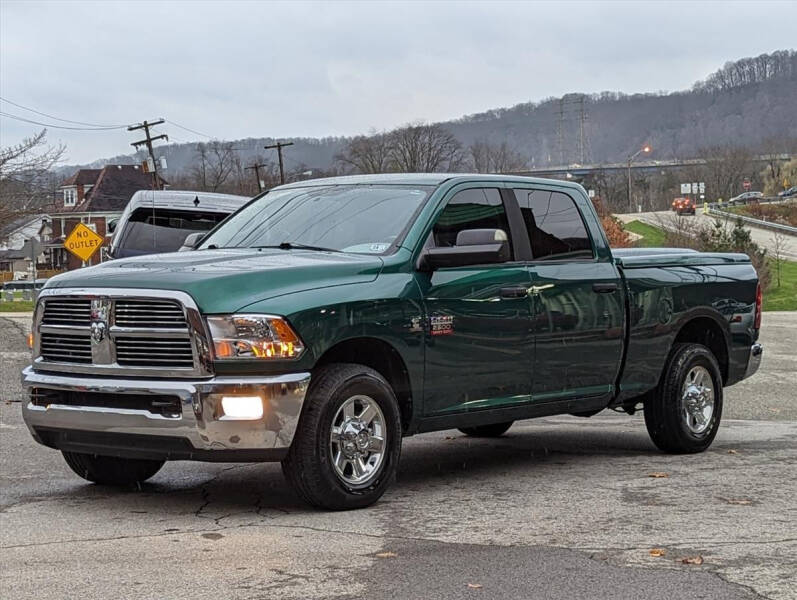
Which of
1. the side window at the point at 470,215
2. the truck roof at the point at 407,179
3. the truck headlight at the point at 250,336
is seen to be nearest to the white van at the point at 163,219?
the truck roof at the point at 407,179

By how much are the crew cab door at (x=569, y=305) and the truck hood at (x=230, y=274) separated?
1.50 m

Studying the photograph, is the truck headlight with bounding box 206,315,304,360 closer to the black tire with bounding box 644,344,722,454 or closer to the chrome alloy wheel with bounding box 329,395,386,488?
the chrome alloy wheel with bounding box 329,395,386,488

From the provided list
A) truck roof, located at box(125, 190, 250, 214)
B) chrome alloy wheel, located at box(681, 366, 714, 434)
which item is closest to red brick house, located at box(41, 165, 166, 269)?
truck roof, located at box(125, 190, 250, 214)

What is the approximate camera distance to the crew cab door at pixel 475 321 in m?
7.44

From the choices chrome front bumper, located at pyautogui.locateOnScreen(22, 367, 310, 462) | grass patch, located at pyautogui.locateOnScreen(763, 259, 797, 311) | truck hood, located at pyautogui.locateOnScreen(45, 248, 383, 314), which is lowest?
grass patch, located at pyautogui.locateOnScreen(763, 259, 797, 311)

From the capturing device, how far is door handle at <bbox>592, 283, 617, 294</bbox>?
8.66 metres

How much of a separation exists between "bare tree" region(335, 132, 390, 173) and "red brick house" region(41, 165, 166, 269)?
18.3m

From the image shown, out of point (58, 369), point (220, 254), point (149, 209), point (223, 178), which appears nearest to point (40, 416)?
point (58, 369)

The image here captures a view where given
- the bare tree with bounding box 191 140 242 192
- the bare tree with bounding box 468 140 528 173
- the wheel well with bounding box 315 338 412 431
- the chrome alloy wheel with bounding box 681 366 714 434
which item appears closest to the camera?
the wheel well with bounding box 315 338 412 431

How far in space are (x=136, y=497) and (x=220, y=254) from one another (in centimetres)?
152

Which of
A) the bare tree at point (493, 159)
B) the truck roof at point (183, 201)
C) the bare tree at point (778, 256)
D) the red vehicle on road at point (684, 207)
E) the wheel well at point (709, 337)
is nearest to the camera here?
the wheel well at point (709, 337)

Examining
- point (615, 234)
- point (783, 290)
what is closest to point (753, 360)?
point (783, 290)

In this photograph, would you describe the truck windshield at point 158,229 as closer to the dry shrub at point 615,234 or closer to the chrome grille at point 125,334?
the chrome grille at point 125,334

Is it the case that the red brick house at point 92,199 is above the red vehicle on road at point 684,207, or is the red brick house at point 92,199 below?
above
